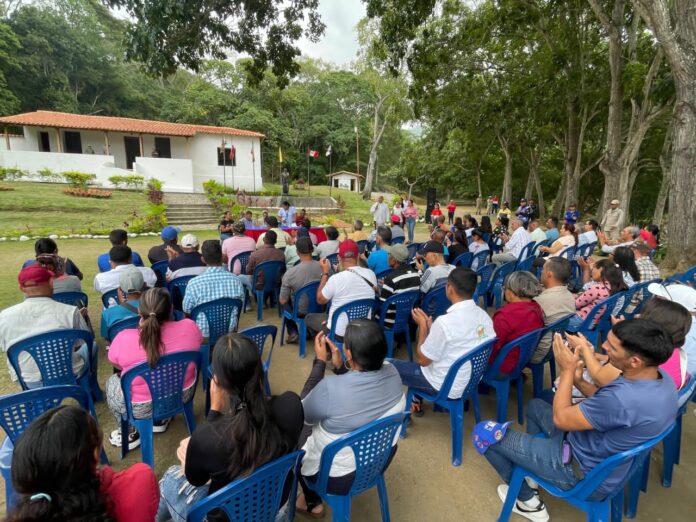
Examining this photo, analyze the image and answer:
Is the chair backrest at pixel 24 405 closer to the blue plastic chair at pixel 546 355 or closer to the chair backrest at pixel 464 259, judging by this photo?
the blue plastic chair at pixel 546 355

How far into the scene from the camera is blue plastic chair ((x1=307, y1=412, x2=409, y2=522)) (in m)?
1.62

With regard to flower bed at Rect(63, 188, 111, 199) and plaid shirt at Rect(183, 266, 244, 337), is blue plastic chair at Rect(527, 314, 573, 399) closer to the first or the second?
plaid shirt at Rect(183, 266, 244, 337)

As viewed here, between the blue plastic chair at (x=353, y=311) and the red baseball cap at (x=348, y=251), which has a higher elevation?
the red baseball cap at (x=348, y=251)

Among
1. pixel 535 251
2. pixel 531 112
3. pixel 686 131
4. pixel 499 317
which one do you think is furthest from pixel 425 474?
pixel 531 112

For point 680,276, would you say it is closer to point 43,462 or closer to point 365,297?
point 365,297

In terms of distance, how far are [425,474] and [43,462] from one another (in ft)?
7.07

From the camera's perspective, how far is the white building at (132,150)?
61.5 ft

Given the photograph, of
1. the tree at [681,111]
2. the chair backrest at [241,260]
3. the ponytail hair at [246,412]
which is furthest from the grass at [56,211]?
the tree at [681,111]

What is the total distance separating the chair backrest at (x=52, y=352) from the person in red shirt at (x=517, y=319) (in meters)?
2.96

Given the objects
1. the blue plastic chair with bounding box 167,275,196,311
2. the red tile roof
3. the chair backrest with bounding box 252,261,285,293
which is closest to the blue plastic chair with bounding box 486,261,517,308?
the chair backrest with bounding box 252,261,285,293

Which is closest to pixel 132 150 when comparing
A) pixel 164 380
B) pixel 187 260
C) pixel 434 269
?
pixel 187 260

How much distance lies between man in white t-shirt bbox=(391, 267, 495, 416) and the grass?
12529 millimetres

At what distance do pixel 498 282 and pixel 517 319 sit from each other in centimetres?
283

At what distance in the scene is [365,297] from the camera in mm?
3523
